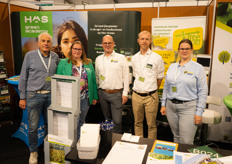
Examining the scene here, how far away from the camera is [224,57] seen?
314 cm

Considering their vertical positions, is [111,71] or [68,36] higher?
[68,36]

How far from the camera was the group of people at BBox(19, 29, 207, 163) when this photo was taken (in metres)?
2.10

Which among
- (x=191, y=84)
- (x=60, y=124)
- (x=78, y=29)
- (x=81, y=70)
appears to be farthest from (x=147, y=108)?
(x=78, y=29)

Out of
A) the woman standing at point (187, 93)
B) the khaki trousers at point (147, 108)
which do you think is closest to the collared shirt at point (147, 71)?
the khaki trousers at point (147, 108)

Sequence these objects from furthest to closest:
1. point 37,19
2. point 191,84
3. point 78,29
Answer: point 37,19 < point 78,29 < point 191,84

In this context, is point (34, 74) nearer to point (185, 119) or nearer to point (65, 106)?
point (65, 106)

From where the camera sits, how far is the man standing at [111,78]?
278 cm

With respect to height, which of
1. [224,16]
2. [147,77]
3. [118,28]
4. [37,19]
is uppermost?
[37,19]

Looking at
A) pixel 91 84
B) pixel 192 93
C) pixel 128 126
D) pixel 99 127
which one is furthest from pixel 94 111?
pixel 99 127

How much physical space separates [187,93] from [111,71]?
43.4 inches

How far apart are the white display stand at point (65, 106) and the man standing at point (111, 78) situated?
103 centimetres

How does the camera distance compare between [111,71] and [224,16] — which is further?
[224,16]

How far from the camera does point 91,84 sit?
101 inches

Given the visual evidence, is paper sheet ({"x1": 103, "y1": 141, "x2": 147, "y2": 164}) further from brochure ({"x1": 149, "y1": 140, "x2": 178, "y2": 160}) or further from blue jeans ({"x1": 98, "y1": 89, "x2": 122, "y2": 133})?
blue jeans ({"x1": 98, "y1": 89, "x2": 122, "y2": 133})
